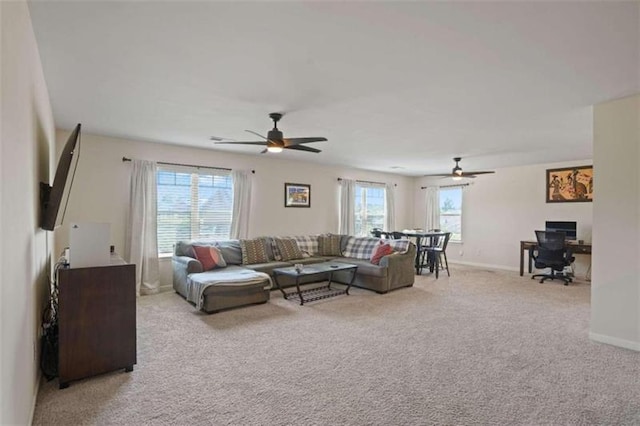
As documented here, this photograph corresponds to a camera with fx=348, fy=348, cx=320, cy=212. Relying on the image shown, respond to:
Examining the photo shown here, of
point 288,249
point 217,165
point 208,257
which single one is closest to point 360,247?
point 288,249

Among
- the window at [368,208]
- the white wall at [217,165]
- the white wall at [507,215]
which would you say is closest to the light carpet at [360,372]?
the white wall at [217,165]

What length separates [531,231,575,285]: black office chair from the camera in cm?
627

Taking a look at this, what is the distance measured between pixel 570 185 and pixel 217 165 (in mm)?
6937

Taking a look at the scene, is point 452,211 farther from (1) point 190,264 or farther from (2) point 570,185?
(1) point 190,264

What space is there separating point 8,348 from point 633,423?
3396mm

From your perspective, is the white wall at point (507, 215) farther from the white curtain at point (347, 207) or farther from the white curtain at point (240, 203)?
the white curtain at point (240, 203)

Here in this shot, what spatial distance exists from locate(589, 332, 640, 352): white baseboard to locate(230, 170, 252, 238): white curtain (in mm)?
5101

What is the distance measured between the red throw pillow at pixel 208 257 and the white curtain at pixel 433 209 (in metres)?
6.02

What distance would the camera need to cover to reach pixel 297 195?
23.9 ft

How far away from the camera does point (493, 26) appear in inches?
80.7

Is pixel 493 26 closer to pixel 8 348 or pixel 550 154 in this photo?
pixel 8 348

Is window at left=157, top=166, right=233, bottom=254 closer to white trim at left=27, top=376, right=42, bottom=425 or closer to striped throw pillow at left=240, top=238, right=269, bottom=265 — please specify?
striped throw pillow at left=240, top=238, right=269, bottom=265

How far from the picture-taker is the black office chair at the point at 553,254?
247 inches

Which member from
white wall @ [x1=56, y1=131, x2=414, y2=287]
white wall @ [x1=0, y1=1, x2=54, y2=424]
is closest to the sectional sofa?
white wall @ [x1=56, y1=131, x2=414, y2=287]
